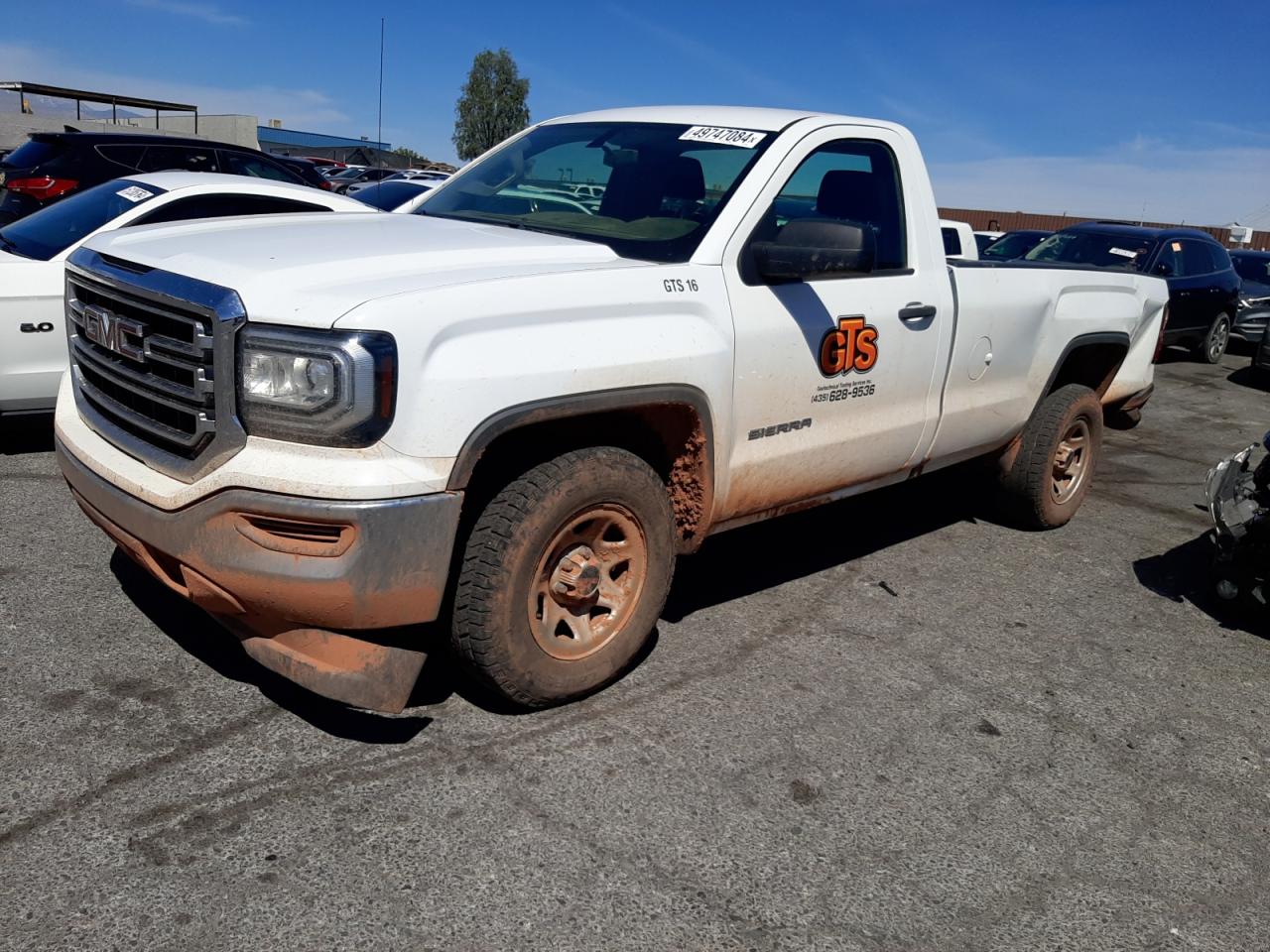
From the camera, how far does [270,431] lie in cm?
282

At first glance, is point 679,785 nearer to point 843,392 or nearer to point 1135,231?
point 843,392

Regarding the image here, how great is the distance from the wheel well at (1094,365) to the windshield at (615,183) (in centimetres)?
269

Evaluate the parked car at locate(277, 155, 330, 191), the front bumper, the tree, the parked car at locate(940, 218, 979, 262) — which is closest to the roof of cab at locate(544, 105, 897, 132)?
the parked car at locate(940, 218, 979, 262)

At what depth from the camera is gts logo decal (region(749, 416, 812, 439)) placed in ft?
12.7

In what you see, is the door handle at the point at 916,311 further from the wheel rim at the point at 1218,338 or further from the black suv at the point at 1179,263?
the wheel rim at the point at 1218,338

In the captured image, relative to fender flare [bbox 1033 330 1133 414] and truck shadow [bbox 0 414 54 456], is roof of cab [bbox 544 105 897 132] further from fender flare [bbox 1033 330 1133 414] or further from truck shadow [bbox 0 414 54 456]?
truck shadow [bbox 0 414 54 456]

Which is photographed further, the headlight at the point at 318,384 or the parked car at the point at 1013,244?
the parked car at the point at 1013,244

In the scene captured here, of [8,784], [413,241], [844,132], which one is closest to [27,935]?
[8,784]

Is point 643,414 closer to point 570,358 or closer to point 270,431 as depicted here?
point 570,358

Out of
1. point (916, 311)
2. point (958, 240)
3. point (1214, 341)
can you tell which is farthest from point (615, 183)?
point (1214, 341)

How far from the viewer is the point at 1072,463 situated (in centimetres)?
612

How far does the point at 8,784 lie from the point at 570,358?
190 centimetres

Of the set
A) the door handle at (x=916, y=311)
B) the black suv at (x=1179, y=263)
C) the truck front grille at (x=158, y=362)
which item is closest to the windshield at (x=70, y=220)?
the truck front grille at (x=158, y=362)

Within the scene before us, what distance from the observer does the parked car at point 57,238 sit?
5.71 m
